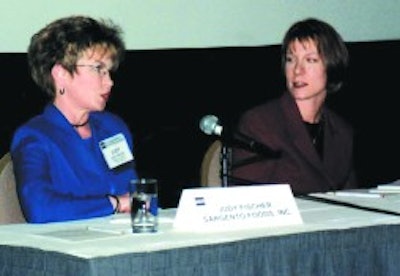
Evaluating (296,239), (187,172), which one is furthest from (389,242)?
(187,172)

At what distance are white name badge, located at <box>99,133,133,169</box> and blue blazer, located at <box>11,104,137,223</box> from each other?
0.7 inches

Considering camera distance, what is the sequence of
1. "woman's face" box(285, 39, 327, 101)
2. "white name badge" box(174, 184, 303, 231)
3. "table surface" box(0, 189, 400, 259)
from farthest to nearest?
"woman's face" box(285, 39, 327, 101), "white name badge" box(174, 184, 303, 231), "table surface" box(0, 189, 400, 259)

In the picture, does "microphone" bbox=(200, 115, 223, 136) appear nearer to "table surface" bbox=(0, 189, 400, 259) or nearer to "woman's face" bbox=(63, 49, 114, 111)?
"table surface" bbox=(0, 189, 400, 259)

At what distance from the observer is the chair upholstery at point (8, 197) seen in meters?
2.81

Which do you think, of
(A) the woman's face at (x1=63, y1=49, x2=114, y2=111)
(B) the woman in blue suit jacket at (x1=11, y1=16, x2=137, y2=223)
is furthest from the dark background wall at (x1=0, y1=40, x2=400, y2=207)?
(A) the woman's face at (x1=63, y1=49, x2=114, y2=111)

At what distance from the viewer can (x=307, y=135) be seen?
3.62 metres

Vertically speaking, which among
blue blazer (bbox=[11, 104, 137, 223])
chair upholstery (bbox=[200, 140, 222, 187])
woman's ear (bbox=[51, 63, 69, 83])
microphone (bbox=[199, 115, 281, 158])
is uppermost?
woman's ear (bbox=[51, 63, 69, 83])

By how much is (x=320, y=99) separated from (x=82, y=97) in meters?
1.07

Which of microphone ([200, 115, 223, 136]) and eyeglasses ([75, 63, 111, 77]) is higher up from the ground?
eyeglasses ([75, 63, 111, 77])

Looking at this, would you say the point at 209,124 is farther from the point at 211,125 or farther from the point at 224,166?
the point at 224,166

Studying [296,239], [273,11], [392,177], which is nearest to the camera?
[296,239]

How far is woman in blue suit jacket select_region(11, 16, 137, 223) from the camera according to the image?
2959 millimetres

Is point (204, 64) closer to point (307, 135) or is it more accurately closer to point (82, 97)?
point (307, 135)

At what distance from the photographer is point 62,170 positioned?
302cm
